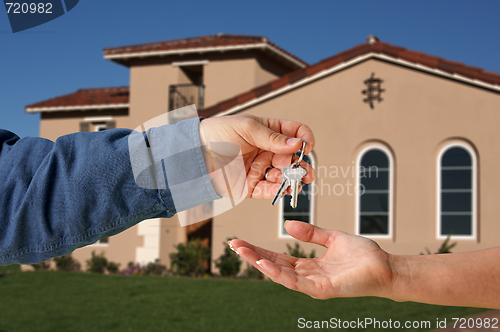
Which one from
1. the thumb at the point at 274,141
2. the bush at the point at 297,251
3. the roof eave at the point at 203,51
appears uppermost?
the roof eave at the point at 203,51

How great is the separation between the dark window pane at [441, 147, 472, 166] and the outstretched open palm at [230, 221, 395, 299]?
829 centimetres

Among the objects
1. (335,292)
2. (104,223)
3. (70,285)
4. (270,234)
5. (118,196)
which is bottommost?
(70,285)

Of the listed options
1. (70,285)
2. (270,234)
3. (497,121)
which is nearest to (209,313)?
(270,234)

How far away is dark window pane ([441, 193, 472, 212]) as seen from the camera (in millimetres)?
8953

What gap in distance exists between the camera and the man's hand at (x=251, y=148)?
1771mm

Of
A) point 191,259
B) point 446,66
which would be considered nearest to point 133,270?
point 191,259

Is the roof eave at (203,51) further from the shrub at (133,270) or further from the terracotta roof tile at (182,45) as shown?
the shrub at (133,270)

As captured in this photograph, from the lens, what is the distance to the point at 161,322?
612 cm

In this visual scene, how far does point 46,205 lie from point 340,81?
9.17m

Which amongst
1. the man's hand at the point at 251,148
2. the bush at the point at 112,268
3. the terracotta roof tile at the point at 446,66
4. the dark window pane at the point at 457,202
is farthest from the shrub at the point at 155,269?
the man's hand at the point at 251,148

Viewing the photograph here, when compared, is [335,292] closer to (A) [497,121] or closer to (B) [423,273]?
(B) [423,273]

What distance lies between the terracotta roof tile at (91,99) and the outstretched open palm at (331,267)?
14198 mm
